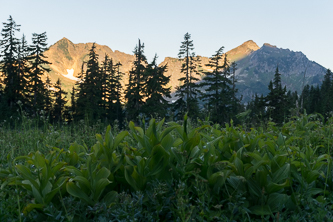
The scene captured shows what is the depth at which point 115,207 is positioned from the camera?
1.98 meters

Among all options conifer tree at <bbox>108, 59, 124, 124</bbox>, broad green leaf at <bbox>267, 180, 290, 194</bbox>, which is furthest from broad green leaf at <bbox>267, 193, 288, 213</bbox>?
conifer tree at <bbox>108, 59, 124, 124</bbox>

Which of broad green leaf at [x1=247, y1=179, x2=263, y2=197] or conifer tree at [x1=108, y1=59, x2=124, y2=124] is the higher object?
conifer tree at [x1=108, y1=59, x2=124, y2=124]

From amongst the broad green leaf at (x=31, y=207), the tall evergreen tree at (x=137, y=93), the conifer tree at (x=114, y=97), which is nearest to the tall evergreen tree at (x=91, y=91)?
the conifer tree at (x=114, y=97)

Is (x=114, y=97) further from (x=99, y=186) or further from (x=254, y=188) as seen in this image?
(x=254, y=188)

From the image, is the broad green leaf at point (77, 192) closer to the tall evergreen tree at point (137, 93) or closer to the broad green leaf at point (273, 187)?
the broad green leaf at point (273, 187)

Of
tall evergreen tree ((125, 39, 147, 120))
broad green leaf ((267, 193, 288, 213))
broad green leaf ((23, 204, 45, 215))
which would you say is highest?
tall evergreen tree ((125, 39, 147, 120))

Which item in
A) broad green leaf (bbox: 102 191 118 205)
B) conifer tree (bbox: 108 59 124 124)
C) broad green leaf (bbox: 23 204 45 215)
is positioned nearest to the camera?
broad green leaf (bbox: 23 204 45 215)

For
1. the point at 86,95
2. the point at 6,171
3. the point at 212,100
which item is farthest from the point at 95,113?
the point at 6,171

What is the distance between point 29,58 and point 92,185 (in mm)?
46262

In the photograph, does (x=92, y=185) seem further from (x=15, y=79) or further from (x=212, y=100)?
(x=15, y=79)

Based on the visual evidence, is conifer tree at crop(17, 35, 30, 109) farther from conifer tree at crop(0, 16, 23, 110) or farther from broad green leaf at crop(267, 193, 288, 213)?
broad green leaf at crop(267, 193, 288, 213)

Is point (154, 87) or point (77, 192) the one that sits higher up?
point (154, 87)

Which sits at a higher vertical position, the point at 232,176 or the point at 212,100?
the point at 212,100

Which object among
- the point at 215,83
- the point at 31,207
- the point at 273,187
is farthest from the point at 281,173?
the point at 215,83
